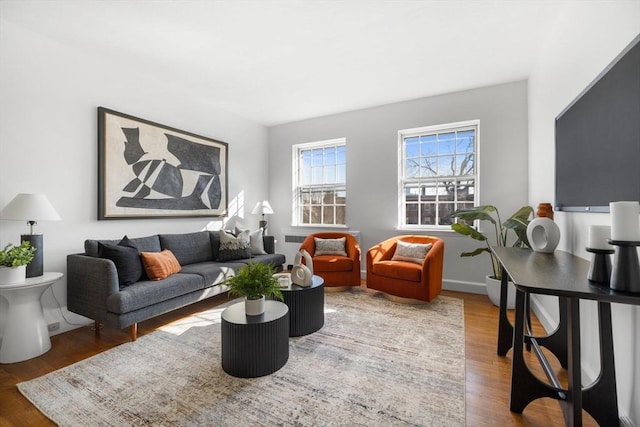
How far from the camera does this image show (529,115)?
3605 mm

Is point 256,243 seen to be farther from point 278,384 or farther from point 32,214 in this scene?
point 278,384

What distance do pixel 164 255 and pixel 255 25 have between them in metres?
2.46

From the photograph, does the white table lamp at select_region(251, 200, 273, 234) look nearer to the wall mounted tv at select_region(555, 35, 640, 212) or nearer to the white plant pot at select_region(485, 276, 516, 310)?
the white plant pot at select_region(485, 276, 516, 310)

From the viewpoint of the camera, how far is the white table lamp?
512 centimetres

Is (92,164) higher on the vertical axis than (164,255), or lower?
higher

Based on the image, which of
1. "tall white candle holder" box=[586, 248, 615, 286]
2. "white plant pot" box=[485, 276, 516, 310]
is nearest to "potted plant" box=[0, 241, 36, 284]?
"tall white candle holder" box=[586, 248, 615, 286]

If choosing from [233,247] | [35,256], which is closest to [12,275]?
[35,256]

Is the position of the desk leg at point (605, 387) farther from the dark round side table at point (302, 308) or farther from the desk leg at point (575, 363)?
the dark round side table at point (302, 308)

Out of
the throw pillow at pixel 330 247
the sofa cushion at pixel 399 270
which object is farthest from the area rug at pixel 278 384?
the throw pillow at pixel 330 247

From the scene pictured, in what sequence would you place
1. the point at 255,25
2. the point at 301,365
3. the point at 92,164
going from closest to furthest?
1. the point at 301,365
2. the point at 255,25
3. the point at 92,164

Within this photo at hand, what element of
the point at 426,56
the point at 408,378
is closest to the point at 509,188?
the point at 426,56

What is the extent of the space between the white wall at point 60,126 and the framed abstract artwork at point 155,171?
10 centimetres

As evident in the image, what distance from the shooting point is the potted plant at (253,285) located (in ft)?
6.69

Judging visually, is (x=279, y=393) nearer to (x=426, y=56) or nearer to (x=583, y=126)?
(x=583, y=126)
